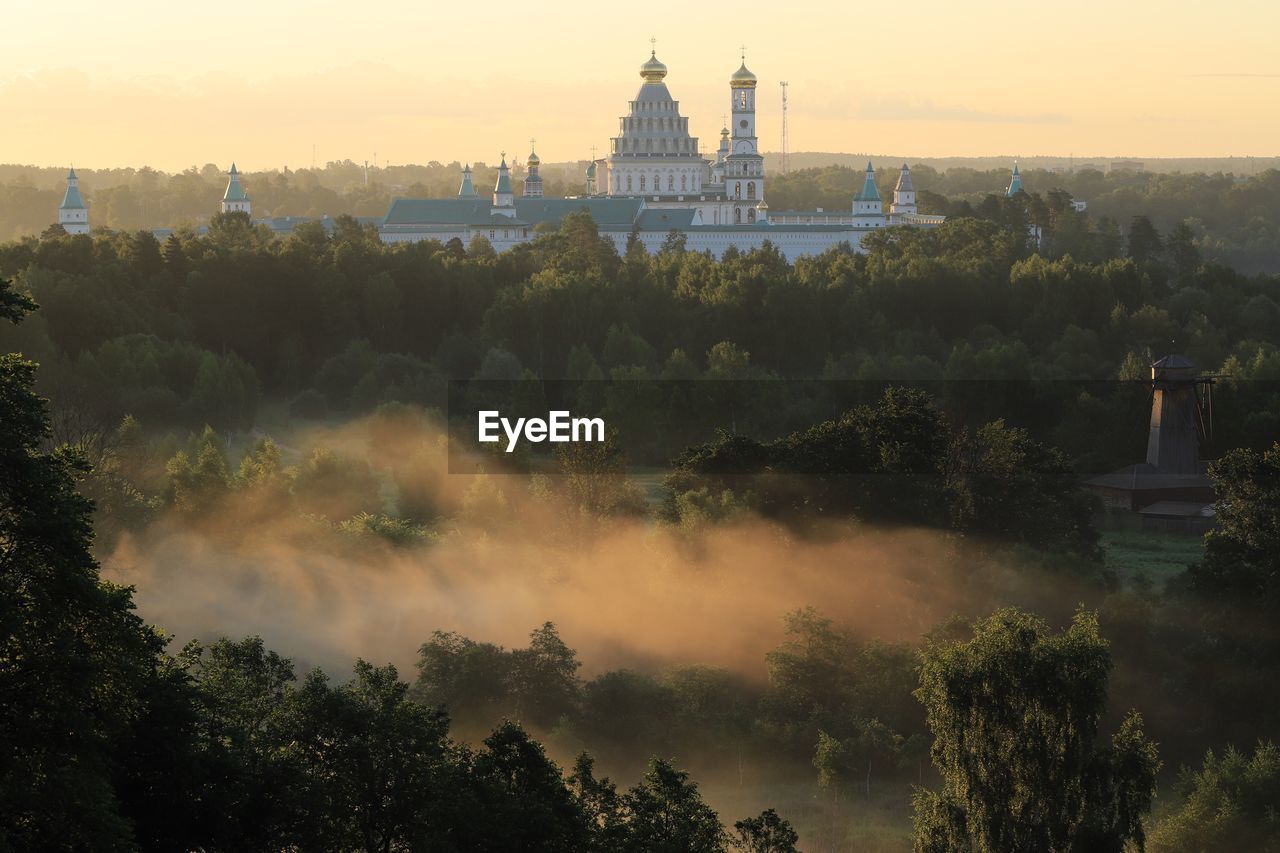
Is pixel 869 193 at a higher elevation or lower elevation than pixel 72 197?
higher

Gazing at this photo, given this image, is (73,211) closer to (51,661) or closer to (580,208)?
(580,208)

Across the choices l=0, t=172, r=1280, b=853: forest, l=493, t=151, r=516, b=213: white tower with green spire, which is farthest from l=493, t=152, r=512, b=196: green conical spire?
l=0, t=172, r=1280, b=853: forest

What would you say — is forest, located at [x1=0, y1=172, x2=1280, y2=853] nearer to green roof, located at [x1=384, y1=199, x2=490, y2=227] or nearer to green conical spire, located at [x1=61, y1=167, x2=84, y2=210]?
green conical spire, located at [x1=61, y1=167, x2=84, y2=210]

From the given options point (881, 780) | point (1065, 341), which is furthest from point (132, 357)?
point (881, 780)

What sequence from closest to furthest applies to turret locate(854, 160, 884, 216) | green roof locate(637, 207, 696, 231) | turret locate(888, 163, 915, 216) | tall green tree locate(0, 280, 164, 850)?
tall green tree locate(0, 280, 164, 850) < green roof locate(637, 207, 696, 231) < turret locate(854, 160, 884, 216) < turret locate(888, 163, 915, 216)

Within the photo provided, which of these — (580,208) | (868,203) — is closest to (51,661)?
(580,208)
